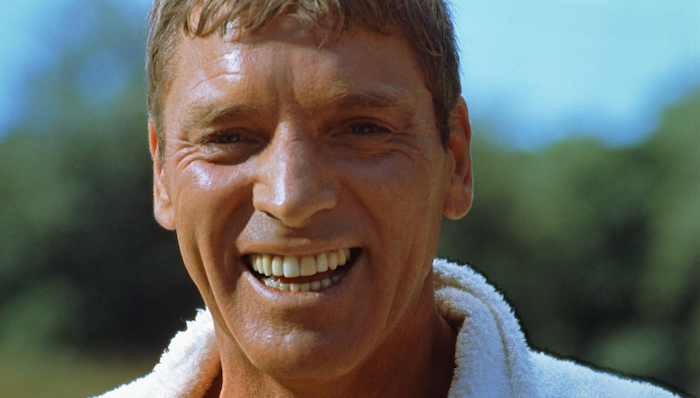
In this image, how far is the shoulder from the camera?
8.01ft

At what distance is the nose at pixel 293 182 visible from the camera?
5.91 ft

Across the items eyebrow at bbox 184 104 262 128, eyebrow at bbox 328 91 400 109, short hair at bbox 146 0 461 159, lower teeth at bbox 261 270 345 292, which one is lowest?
lower teeth at bbox 261 270 345 292

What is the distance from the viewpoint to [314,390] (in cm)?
212

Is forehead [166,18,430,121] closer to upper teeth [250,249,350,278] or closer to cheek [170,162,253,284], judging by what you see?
cheek [170,162,253,284]

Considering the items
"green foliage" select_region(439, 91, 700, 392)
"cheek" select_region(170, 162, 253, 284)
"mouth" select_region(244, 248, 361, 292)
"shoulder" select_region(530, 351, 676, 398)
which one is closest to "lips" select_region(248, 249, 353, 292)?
"mouth" select_region(244, 248, 361, 292)

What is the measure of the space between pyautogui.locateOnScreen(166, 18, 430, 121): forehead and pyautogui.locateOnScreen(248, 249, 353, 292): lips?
0.43 metres

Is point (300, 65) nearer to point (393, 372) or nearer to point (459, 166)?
point (459, 166)

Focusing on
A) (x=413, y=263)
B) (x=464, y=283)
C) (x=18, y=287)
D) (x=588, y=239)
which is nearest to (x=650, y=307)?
(x=588, y=239)

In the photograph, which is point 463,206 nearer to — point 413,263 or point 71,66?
point 413,263

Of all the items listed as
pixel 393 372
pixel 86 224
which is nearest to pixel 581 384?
pixel 393 372

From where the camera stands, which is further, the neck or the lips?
the neck

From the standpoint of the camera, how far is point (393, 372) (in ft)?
7.22

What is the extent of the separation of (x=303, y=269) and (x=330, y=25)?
0.67 metres

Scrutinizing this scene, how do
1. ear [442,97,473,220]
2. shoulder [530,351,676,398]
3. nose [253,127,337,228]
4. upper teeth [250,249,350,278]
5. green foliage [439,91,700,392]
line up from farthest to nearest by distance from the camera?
green foliage [439,91,700,392] < shoulder [530,351,676,398] < ear [442,97,473,220] < upper teeth [250,249,350,278] < nose [253,127,337,228]
